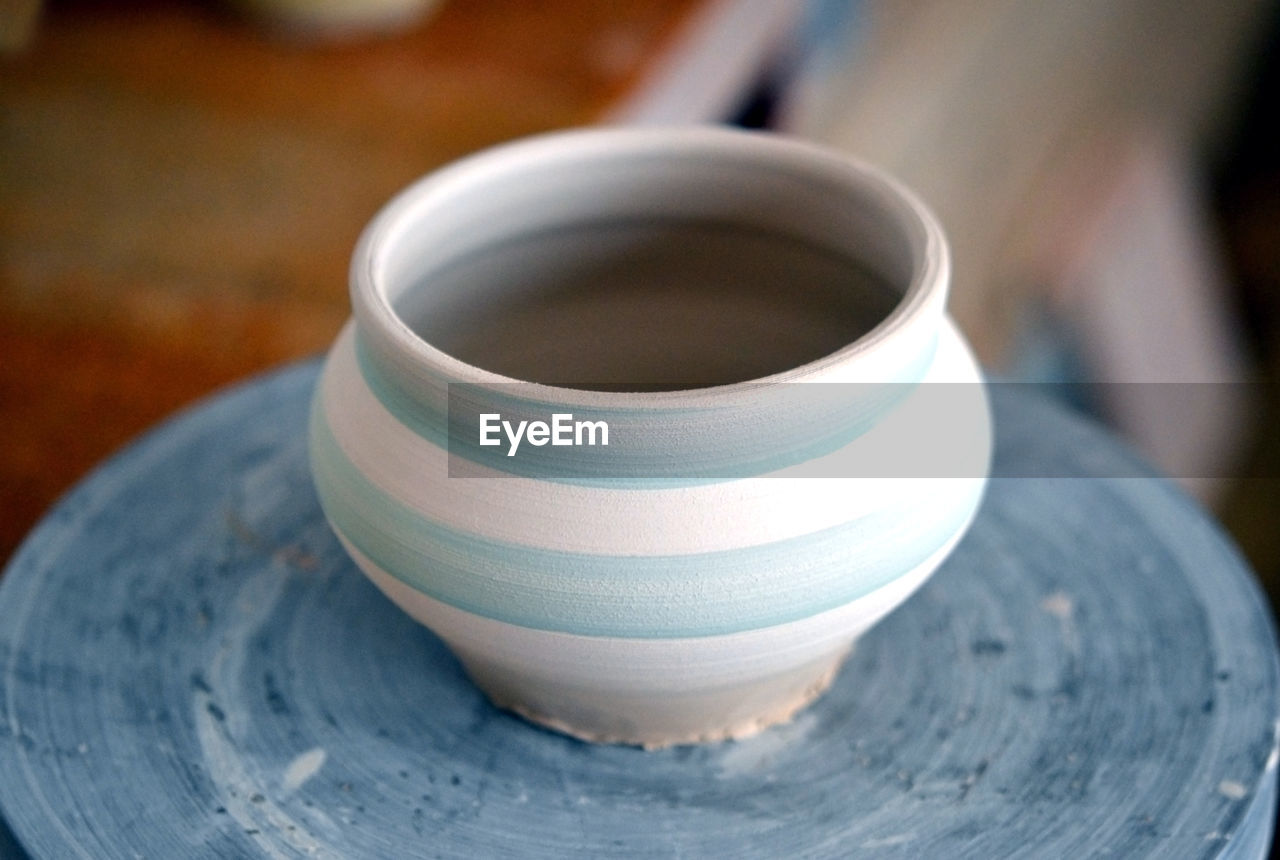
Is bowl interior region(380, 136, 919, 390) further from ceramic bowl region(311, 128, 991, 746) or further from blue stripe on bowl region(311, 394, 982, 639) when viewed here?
blue stripe on bowl region(311, 394, 982, 639)

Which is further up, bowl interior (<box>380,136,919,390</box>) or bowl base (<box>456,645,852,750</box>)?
bowl interior (<box>380,136,919,390</box>)

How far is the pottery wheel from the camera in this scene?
465 millimetres

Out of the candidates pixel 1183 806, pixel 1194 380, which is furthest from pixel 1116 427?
pixel 1183 806

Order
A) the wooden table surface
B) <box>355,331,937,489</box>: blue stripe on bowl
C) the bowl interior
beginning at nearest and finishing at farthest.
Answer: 1. <box>355,331,937,489</box>: blue stripe on bowl
2. the bowl interior
3. the wooden table surface

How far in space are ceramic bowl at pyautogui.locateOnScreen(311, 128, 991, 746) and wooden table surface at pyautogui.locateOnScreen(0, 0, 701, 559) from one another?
1.13ft

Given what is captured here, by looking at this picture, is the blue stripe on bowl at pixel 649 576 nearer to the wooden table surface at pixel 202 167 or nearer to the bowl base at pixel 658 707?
the bowl base at pixel 658 707

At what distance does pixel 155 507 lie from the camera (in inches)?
24.3

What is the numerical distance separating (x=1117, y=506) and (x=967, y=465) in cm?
18

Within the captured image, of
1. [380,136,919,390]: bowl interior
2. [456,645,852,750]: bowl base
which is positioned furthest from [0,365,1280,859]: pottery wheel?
[380,136,919,390]: bowl interior

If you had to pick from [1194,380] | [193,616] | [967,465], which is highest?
[967,465]

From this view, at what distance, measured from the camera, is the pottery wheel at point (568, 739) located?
465 millimetres

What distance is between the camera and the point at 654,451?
41cm

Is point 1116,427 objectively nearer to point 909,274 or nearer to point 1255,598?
point 1255,598

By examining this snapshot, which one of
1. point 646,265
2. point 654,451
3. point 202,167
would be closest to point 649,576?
point 654,451
